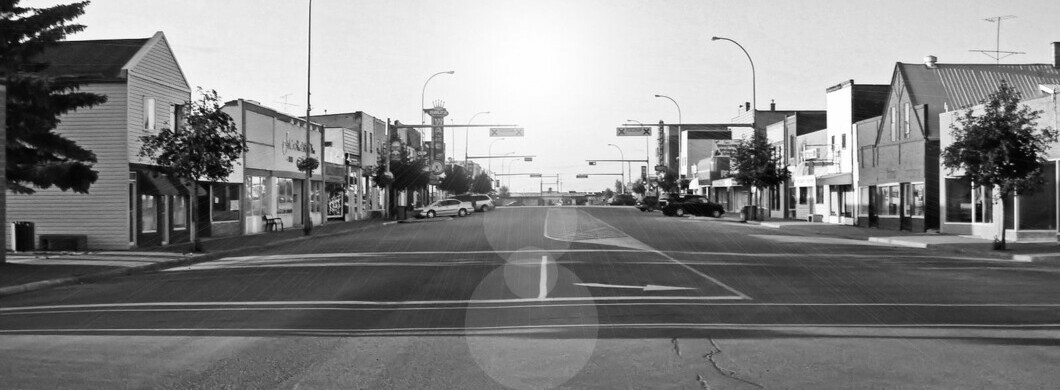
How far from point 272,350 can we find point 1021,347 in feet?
25.9

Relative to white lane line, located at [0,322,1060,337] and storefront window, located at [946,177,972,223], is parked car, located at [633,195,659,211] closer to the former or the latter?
storefront window, located at [946,177,972,223]

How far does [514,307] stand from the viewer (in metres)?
13.1

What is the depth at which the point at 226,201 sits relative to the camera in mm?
37656

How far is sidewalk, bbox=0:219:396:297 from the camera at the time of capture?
59.6 feet

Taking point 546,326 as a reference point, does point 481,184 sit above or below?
above

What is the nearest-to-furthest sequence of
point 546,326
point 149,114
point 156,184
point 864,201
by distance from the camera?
point 546,326 → point 156,184 → point 149,114 → point 864,201

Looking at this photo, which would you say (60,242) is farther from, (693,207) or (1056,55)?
(693,207)

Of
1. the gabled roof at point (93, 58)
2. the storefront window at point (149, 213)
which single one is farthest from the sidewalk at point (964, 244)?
the gabled roof at point (93, 58)

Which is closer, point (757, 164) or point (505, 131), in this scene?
point (757, 164)

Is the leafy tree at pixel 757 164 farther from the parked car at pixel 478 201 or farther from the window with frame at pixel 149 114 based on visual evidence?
the window with frame at pixel 149 114

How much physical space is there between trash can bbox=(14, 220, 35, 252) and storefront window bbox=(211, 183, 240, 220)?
9.66 m

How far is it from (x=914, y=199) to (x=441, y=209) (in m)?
35.2

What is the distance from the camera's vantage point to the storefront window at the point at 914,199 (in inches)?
1507

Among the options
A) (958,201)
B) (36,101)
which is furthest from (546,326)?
(958,201)
